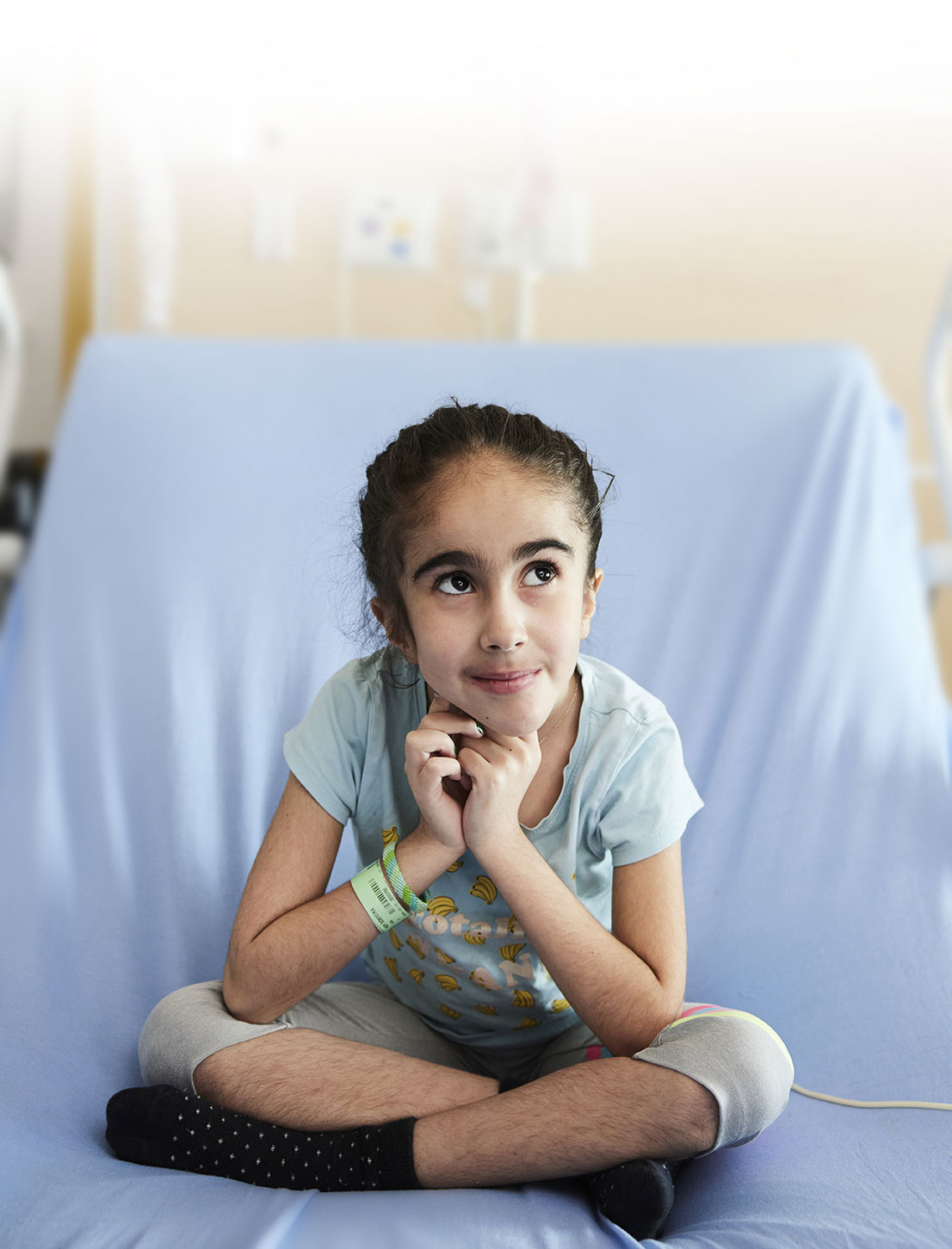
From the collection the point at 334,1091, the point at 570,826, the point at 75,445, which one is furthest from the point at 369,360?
the point at 334,1091

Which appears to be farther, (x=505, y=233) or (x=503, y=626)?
(x=505, y=233)

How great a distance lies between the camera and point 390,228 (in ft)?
7.00

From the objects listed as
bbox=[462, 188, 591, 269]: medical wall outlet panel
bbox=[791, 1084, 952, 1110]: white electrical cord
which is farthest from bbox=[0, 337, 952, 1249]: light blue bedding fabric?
bbox=[462, 188, 591, 269]: medical wall outlet panel

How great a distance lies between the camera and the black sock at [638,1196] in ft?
2.23

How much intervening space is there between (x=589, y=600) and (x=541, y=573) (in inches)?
3.3

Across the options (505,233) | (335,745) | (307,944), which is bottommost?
(307,944)

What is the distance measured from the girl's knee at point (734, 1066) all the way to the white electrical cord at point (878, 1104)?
87 millimetres

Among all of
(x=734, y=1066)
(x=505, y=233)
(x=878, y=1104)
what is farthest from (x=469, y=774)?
(x=505, y=233)

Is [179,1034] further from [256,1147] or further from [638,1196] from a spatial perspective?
[638,1196]

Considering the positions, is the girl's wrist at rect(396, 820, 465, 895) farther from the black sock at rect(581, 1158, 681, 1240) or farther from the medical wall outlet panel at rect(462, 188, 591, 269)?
the medical wall outlet panel at rect(462, 188, 591, 269)

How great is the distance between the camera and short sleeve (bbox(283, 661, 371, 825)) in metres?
0.83

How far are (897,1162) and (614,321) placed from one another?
1.74 m

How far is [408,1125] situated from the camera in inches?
28.3

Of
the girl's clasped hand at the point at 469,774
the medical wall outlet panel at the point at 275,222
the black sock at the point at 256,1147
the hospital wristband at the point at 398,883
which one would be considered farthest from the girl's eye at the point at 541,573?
the medical wall outlet panel at the point at 275,222
